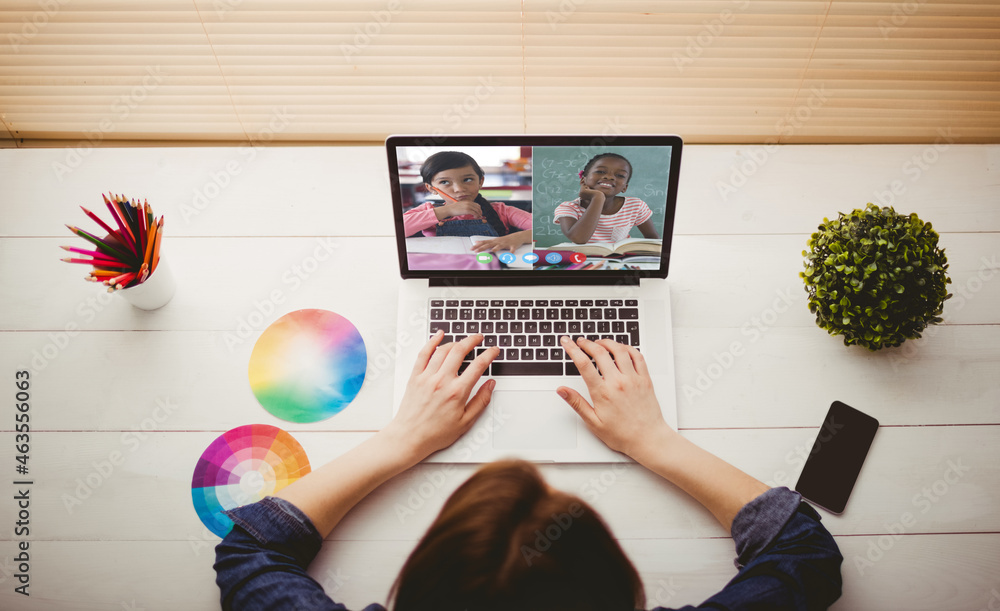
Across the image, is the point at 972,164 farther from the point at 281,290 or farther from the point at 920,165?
the point at 281,290

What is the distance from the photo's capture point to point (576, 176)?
849 millimetres

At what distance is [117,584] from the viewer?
80cm

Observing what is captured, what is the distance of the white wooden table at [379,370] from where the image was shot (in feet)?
2.64

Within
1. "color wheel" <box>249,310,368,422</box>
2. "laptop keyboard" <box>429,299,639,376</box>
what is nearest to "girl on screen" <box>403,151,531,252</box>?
"laptop keyboard" <box>429,299,639,376</box>

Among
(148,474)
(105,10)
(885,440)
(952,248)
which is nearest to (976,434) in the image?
(885,440)

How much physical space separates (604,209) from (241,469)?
2.19 feet

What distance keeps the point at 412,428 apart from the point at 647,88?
800 mm

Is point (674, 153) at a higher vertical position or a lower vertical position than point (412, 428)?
higher

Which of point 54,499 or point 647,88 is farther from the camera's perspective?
point 647,88

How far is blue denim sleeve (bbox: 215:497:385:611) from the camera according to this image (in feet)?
2.26

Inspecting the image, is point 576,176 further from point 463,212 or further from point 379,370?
point 379,370

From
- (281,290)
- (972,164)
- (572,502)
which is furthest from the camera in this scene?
(972,164)

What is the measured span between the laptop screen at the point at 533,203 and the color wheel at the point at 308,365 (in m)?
0.16

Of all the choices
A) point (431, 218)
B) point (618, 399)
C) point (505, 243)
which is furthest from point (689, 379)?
point (431, 218)
